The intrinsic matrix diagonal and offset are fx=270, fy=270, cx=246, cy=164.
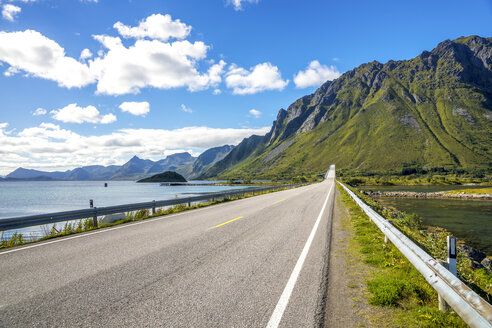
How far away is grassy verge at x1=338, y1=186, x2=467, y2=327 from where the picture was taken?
343cm

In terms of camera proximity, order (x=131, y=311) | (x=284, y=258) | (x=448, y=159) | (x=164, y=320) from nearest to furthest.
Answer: (x=164, y=320) → (x=131, y=311) → (x=284, y=258) → (x=448, y=159)

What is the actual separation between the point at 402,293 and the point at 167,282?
12.7ft

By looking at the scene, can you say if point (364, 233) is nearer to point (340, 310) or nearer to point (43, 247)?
point (340, 310)

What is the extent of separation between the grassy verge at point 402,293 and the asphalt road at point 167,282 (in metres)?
0.92

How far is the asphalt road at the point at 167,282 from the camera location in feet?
11.5

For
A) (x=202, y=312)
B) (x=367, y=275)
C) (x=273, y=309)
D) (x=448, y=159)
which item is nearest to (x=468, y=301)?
(x=273, y=309)

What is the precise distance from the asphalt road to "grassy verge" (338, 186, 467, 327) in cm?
92

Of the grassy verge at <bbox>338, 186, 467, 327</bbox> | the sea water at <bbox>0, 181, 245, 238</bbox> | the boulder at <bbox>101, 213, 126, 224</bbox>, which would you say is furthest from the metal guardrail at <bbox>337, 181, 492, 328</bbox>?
the sea water at <bbox>0, 181, 245, 238</bbox>

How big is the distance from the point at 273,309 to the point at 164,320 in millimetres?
1436

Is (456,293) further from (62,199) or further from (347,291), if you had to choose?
(62,199)

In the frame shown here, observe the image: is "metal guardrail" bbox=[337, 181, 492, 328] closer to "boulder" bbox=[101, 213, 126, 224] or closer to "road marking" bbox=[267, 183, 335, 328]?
"road marking" bbox=[267, 183, 335, 328]

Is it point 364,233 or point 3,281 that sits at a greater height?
point 3,281

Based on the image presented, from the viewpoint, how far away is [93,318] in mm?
3473

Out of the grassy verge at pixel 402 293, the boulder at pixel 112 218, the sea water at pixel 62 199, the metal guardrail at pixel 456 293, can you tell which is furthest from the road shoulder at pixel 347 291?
the sea water at pixel 62 199
